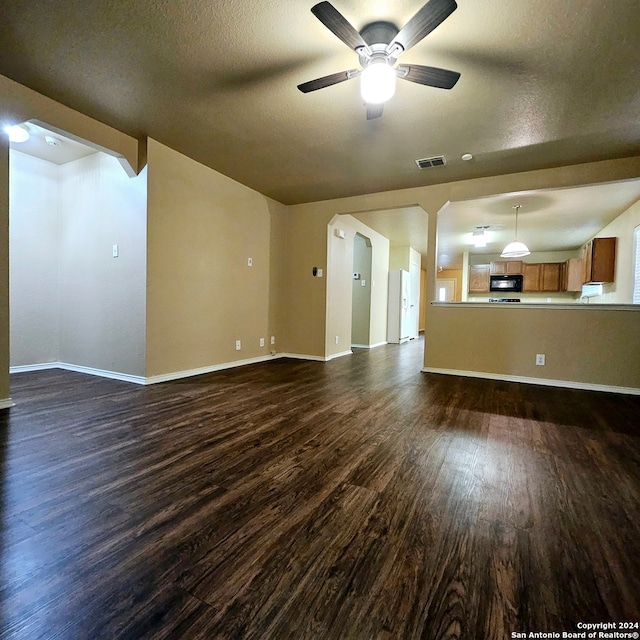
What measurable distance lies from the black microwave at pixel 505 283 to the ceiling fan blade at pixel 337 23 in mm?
8189

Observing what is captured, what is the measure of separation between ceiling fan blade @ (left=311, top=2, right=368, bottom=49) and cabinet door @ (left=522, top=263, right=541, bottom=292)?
27.1 ft

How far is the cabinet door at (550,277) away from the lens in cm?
809

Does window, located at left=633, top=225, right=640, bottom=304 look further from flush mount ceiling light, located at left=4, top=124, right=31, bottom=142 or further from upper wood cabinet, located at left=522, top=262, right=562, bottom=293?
flush mount ceiling light, located at left=4, top=124, right=31, bottom=142

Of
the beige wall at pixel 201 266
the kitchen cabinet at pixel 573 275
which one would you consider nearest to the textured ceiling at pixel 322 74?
the beige wall at pixel 201 266

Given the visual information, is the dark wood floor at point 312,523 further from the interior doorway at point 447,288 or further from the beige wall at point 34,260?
the interior doorway at point 447,288

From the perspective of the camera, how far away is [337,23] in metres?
1.62

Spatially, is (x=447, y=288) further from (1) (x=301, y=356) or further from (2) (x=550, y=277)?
(1) (x=301, y=356)

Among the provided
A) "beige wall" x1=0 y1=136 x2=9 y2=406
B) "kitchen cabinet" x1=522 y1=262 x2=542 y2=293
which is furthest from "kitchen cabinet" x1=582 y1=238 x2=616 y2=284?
"beige wall" x1=0 y1=136 x2=9 y2=406

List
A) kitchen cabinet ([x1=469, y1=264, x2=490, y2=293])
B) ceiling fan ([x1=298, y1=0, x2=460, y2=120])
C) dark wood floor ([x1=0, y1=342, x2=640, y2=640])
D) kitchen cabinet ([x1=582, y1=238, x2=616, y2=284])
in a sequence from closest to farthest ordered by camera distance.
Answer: dark wood floor ([x1=0, y1=342, x2=640, y2=640]) < ceiling fan ([x1=298, y1=0, x2=460, y2=120]) < kitchen cabinet ([x1=582, y1=238, x2=616, y2=284]) < kitchen cabinet ([x1=469, y1=264, x2=490, y2=293])

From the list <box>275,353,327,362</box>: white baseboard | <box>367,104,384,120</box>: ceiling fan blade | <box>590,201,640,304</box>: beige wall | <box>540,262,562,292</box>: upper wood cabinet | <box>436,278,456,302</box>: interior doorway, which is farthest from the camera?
<box>436,278,456,302</box>: interior doorway

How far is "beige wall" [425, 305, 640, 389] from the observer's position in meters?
3.48

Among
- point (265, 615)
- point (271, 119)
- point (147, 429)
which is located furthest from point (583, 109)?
point (147, 429)

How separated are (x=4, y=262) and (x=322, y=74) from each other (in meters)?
2.70

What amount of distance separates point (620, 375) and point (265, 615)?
13.7ft
